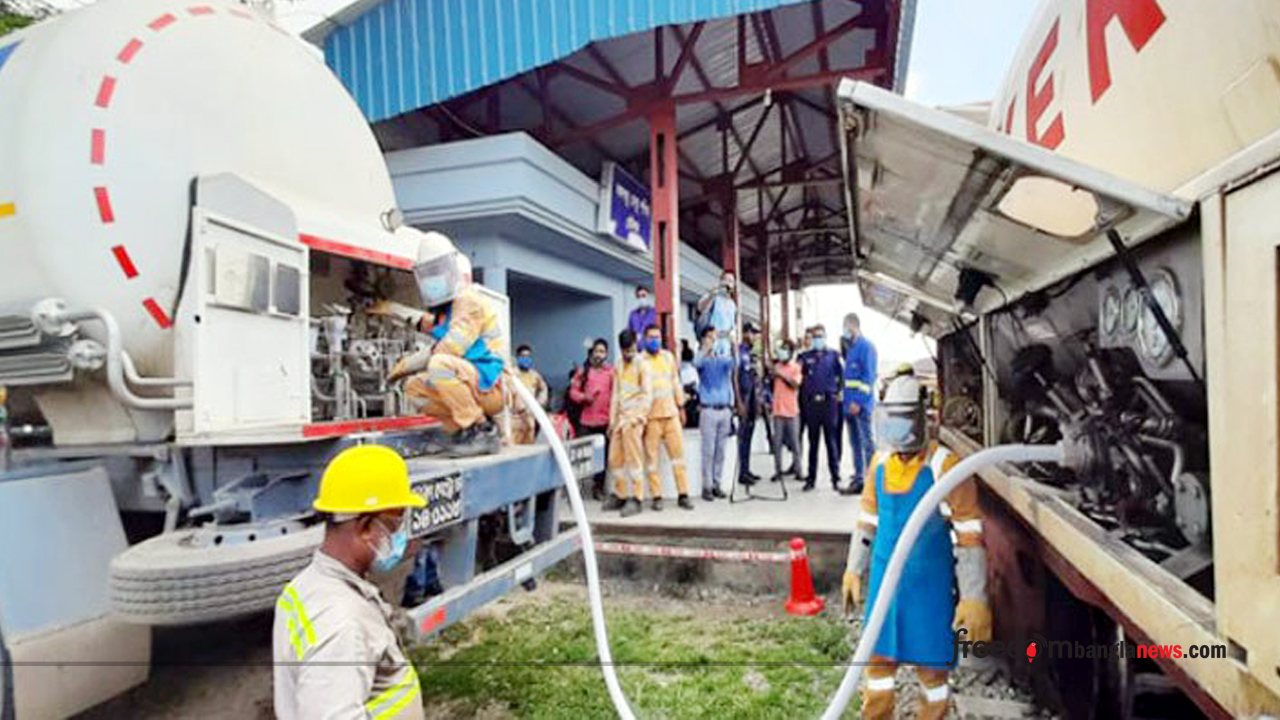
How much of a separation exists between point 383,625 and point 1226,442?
66.7 inches

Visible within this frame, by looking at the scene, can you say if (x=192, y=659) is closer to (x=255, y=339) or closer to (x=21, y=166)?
(x=255, y=339)

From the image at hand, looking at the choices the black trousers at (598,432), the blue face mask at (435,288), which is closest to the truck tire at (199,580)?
the blue face mask at (435,288)

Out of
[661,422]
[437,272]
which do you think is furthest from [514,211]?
[437,272]

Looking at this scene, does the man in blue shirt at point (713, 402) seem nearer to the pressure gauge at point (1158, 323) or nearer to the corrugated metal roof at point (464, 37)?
the corrugated metal roof at point (464, 37)

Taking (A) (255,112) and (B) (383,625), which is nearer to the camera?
(B) (383,625)

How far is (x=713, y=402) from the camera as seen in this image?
639cm

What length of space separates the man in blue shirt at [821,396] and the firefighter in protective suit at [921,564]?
3.86 meters

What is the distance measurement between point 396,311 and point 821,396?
3991 mm

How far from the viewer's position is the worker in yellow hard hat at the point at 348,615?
144 centimetres

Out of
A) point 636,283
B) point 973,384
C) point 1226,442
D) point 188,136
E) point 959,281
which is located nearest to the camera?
point 1226,442

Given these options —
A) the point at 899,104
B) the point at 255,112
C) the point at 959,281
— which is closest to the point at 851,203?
the point at 959,281

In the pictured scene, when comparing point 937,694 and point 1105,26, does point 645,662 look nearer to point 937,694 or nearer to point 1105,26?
point 937,694

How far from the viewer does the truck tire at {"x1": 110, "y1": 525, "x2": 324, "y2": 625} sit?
2.25m

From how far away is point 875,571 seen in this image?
2885 millimetres
